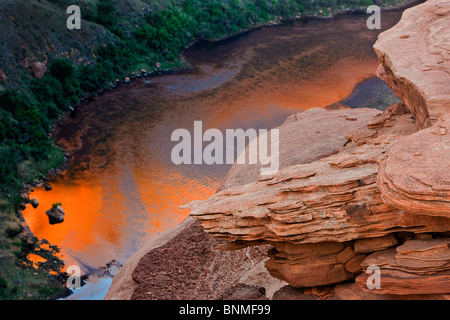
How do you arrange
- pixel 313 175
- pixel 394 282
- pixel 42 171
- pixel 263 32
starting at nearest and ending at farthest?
1. pixel 394 282
2. pixel 313 175
3. pixel 42 171
4. pixel 263 32

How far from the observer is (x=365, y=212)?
466 inches

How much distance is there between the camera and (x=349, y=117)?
25219 mm

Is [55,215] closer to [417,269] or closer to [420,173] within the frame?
[417,269]

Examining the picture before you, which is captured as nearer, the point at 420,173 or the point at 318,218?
the point at 420,173

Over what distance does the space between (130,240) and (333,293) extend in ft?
59.5

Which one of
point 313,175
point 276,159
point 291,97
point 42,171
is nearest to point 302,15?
point 291,97

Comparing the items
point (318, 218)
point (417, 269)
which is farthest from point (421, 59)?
point (417, 269)

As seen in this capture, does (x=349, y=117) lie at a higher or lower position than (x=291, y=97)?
higher

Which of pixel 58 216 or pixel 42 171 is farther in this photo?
pixel 42 171

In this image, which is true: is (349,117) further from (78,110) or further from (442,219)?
(78,110)

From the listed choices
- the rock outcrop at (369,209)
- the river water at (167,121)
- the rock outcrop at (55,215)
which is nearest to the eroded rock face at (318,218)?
the rock outcrop at (369,209)

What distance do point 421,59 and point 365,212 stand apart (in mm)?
6470

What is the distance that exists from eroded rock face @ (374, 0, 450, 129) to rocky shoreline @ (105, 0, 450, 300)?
4 cm

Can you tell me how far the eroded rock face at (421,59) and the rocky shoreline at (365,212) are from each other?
4cm
